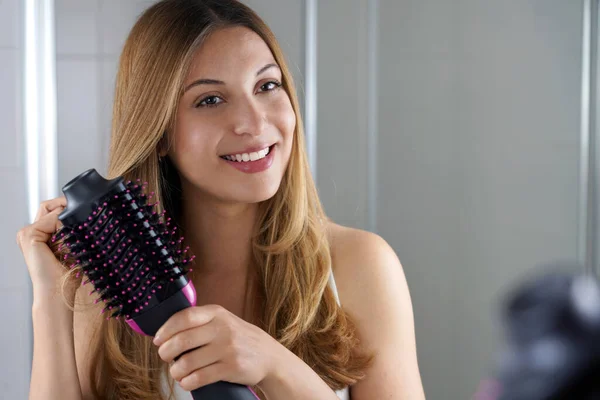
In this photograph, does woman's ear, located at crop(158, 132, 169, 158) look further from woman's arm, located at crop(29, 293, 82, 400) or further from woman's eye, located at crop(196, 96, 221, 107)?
woman's arm, located at crop(29, 293, 82, 400)

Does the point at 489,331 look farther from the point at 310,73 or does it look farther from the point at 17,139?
the point at 17,139

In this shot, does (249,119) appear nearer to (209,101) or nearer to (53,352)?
(209,101)

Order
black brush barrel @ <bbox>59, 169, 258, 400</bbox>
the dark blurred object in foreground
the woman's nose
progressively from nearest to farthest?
the dark blurred object in foreground, black brush barrel @ <bbox>59, 169, 258, 400</bbox>, the woman's nose

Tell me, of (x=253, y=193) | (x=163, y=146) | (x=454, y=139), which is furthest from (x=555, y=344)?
(x=454, y=139)

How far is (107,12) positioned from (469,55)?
2.38ft

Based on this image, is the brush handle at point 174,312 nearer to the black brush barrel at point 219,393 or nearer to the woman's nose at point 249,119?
the black brush barrel at point 219,393

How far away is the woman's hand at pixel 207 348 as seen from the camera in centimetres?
61

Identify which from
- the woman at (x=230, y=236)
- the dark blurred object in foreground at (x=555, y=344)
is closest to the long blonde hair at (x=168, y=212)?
the woman at (x=230, y=236)

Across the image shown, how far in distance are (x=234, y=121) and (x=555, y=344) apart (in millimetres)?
805

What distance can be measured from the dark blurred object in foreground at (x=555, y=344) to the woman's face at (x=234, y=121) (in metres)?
0.79

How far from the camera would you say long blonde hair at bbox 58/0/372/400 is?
0.93 metres

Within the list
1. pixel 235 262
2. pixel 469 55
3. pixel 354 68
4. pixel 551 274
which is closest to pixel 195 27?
pixel 235 262

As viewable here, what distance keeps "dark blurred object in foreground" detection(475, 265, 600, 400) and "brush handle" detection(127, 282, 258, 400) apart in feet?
1.64

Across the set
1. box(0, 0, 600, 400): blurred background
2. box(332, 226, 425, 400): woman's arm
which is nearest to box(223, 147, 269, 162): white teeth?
box(332, 226, 425, 400): woman's arm
